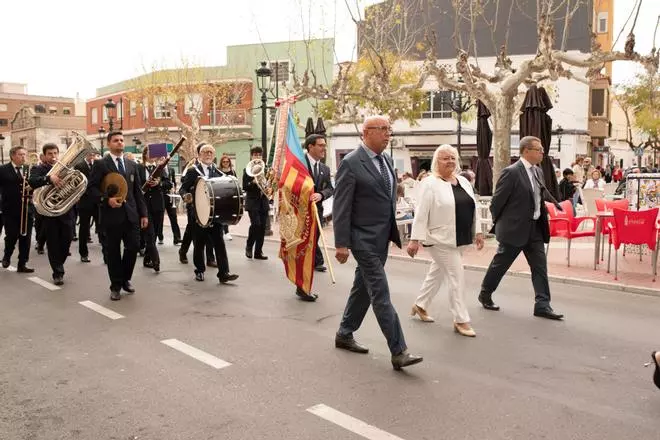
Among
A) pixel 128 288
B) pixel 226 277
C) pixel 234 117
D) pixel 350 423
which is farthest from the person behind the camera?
pixel 234 117

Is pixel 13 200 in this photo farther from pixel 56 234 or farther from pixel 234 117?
pixel 234 117

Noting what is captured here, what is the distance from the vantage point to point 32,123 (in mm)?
70188

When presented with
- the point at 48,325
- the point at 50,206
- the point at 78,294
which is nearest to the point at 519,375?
the point at 48,325

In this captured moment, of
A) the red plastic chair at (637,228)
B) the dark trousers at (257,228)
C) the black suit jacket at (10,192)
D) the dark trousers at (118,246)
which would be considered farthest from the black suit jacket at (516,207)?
the black suit jacket at (10,192)

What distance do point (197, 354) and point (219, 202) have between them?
3.42 meters

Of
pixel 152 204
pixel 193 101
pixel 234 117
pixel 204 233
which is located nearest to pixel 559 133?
pixel 234 117

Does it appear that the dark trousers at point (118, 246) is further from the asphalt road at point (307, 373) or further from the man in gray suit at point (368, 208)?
the man in gray suit at point (368, 208)

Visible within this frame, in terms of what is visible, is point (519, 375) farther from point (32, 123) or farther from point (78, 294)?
point (32, 123)

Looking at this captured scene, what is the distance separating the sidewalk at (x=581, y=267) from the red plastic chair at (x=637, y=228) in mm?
317

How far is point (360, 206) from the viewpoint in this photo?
521 cm

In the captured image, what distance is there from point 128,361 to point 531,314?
4.21 m

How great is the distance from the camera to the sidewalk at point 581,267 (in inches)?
344

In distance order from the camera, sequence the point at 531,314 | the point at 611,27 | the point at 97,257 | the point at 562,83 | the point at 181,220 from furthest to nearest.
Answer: the point at 611,27, the point at 562,83, the point at 181,220, the point at 97,257, the point at 531,314

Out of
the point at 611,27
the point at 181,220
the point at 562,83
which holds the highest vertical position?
the point at 611,27
